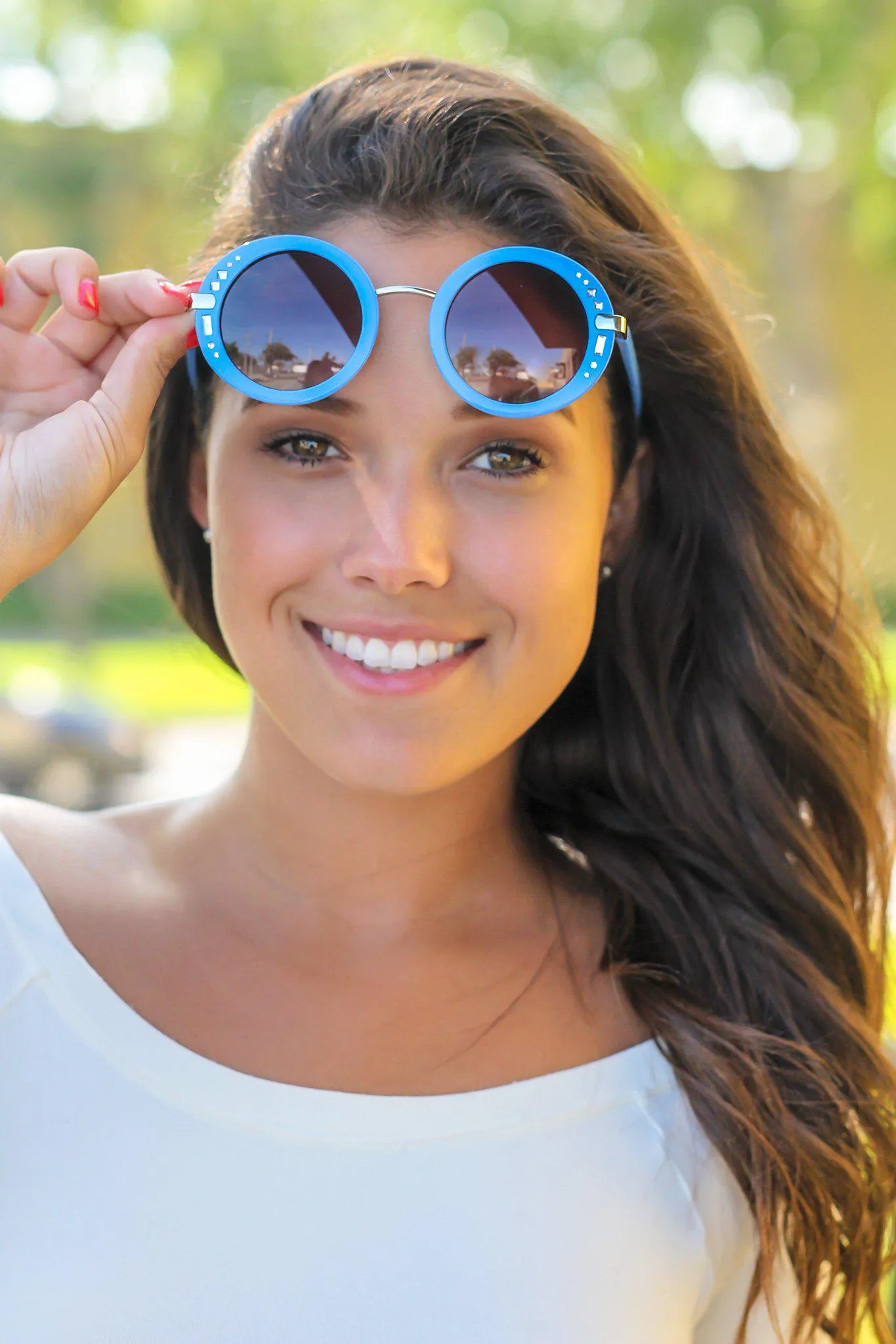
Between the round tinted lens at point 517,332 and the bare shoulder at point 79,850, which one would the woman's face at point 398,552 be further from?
the bare shoulder at point 79,850

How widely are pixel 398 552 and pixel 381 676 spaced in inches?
7.9

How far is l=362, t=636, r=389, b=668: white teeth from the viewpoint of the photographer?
6.61ft

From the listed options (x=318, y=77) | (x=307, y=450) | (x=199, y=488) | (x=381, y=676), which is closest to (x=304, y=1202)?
(x=381, y=676)

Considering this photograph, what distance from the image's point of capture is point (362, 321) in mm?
1935

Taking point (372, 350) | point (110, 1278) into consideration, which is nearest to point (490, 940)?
point (110, 1278)

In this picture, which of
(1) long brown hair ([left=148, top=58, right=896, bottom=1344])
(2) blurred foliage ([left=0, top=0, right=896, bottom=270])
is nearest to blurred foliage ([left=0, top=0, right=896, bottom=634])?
(2) blurred foliage ([left=0, top=0, right=896, bottom=270])

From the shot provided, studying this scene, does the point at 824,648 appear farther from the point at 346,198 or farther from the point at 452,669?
the point at 346,198

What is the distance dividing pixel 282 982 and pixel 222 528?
699mm

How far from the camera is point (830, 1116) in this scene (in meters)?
2.26

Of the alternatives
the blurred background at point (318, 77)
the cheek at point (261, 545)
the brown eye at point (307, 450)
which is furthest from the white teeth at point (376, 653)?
the blurred background at point (318, 77)

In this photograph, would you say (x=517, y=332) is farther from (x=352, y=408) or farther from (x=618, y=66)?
(x=618, y=66)

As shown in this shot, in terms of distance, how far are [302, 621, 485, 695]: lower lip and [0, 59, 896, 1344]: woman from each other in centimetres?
1

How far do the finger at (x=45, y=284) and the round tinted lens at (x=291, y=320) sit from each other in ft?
0.72

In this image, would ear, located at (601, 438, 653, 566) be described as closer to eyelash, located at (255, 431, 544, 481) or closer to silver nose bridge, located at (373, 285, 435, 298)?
eyelash, located at (255, 431, 544, 481)
